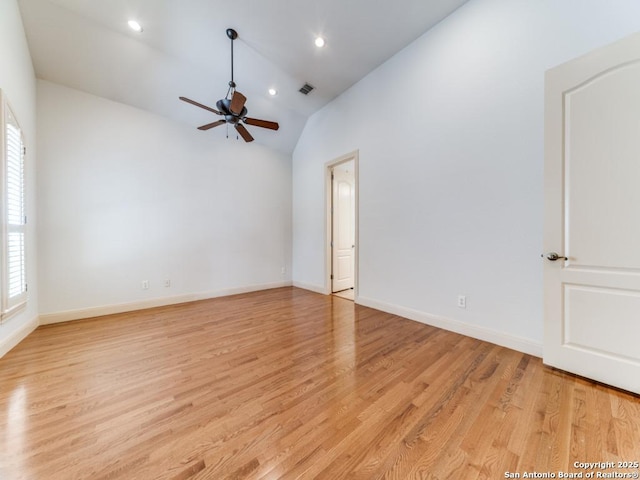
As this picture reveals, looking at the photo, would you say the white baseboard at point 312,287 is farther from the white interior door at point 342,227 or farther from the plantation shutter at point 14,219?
the plantation shutter at point 14,219

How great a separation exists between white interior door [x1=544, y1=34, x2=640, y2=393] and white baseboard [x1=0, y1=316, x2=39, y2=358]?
4.74 meters

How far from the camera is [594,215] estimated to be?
1.78 metres

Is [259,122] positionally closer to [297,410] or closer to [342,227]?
[342,227]

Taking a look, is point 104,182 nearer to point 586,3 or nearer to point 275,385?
point 275,385

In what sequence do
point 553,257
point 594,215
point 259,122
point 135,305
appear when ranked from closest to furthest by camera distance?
point 594,215 < point 553,257 < point 259,122 < point 135,305

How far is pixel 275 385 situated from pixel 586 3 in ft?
12.7

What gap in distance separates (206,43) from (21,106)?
6.83 feet

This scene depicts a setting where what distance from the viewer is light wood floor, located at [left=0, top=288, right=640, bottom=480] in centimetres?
118

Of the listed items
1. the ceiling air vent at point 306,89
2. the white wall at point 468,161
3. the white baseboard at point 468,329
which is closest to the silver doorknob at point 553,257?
the white wall at point 468,161

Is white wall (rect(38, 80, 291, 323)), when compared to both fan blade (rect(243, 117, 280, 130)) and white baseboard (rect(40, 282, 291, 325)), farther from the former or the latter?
fan blade (rect(243, 117, 280, 130))

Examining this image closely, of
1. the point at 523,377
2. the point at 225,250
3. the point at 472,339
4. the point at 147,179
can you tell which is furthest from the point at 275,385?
the point at 147,179

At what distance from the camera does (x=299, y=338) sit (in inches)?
104

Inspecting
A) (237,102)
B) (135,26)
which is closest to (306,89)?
(237,102)

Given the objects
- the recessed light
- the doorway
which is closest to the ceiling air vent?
the doorway
